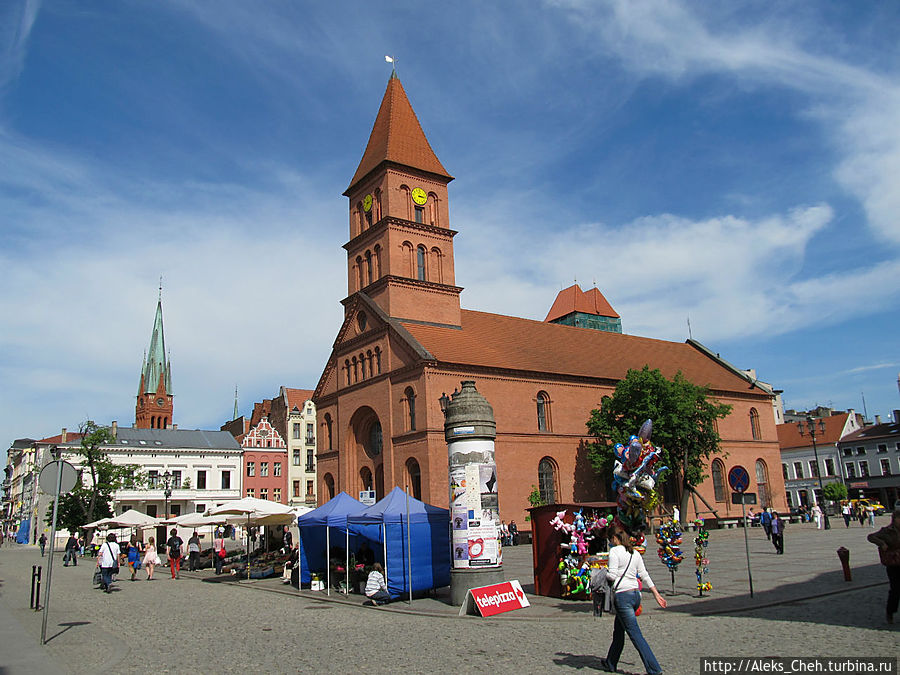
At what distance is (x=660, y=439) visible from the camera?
40.5 metres

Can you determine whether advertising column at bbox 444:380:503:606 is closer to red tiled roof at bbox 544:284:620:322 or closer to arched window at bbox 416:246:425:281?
arched window at bbox 416:246:425:281

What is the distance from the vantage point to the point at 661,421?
40.7m

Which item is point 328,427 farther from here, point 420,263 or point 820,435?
point 820,435

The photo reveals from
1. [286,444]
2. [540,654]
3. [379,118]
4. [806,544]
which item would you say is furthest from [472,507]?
[286,444]

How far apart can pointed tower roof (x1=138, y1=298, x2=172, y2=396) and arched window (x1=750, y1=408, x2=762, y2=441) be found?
281ft

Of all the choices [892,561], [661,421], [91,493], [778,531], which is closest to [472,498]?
[892,561]

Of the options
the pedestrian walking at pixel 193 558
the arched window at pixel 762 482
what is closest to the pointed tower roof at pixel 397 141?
the pedestrian walking at pixel 193 558

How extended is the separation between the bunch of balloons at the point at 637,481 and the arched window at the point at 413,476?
24.1m

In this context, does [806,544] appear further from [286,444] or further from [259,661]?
[286,444]

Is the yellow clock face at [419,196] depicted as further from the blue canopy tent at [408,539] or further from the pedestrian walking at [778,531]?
the blue canopy tent at [408,539]

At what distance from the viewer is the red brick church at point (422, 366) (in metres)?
38.9

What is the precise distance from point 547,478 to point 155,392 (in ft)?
269

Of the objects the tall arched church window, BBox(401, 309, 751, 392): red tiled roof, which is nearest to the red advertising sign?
BBox(401, 309, 751, 392): red tiled roof

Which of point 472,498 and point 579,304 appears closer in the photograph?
point 472,498
